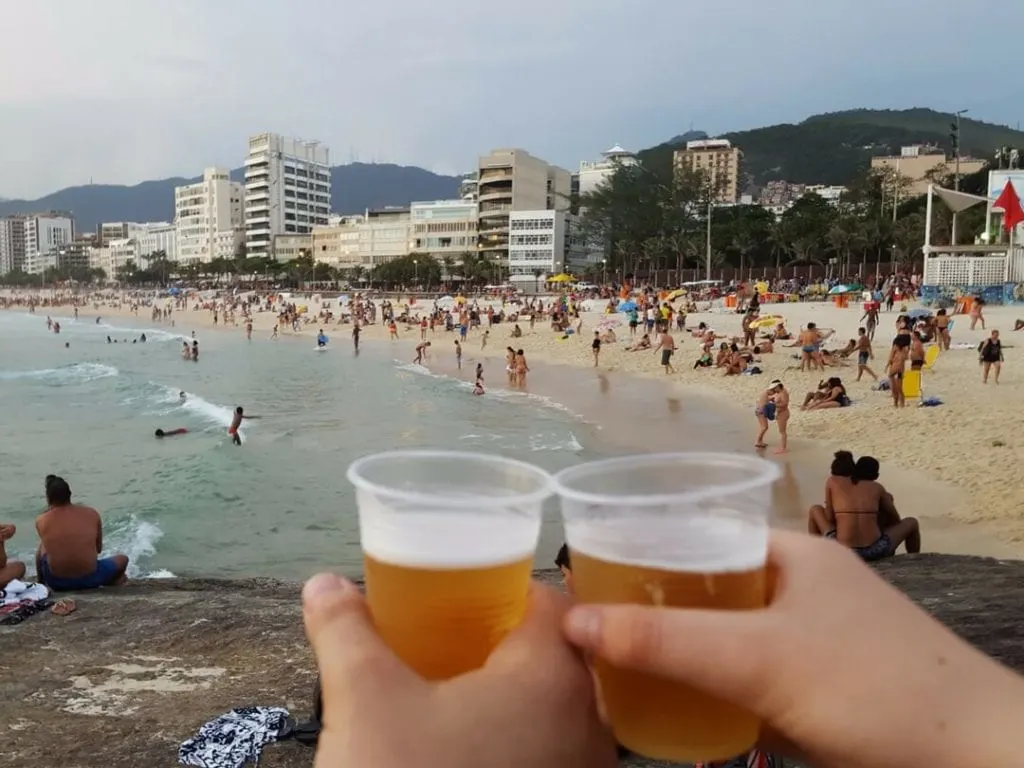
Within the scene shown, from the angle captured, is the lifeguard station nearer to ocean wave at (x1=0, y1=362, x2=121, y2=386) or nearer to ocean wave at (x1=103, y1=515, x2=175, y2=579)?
ocean wave at (x1=103, y1=515, x2=175, y2=579)

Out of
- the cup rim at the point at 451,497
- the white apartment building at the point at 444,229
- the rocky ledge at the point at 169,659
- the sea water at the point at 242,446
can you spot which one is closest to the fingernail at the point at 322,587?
the cup rim at the point at 451,497

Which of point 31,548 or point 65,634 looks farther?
point 31,548

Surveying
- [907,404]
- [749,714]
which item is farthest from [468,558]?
[907,404]

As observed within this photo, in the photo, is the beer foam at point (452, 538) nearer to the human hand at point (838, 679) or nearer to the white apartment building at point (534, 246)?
the human hand at point (838, 679)

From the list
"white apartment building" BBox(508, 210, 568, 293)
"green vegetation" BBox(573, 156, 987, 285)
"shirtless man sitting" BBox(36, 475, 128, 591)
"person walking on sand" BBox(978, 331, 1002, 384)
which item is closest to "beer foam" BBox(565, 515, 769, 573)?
"shirtless man sitting" BBox(36, 475, 128, 591)

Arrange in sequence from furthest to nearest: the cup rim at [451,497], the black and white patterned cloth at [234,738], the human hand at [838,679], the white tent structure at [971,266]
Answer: the white tent structure at [971,266]
the black and white patterned cloth at [234,738]
the cup rim at [451,497]
the human hand at [838,679]

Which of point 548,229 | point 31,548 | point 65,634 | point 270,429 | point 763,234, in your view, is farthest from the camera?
point 548,229

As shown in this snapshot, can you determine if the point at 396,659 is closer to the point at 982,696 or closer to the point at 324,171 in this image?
the point at 982,696
